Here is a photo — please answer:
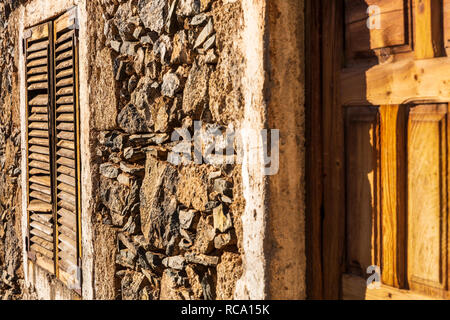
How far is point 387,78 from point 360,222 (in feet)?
1.65

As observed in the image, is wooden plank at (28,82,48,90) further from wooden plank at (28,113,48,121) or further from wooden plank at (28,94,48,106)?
wooden plank at (28,113,48,121)

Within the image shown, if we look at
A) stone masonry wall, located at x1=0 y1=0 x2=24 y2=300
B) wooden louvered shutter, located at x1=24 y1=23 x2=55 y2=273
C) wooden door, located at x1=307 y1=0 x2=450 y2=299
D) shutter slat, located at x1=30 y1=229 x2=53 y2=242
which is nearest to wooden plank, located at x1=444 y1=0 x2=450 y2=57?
wooden door, located at x1=307 y1=0 x2=450 y2=299

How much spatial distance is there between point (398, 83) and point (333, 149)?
35 cm

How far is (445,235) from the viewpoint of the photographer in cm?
168

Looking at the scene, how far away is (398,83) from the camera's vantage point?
178 cm

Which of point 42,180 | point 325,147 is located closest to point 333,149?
point 325,147

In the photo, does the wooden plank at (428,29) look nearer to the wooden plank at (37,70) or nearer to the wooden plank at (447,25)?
the wooden plank at (447,25)

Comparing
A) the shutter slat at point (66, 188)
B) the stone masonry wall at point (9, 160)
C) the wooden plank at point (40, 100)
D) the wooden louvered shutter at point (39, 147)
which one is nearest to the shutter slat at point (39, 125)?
the wooden louvered shutter at point (39, 147)

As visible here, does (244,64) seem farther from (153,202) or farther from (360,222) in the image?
(153,202)

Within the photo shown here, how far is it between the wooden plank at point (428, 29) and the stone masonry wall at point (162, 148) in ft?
2.07

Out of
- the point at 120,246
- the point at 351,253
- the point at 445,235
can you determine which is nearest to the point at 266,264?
Result: the point at 351,253

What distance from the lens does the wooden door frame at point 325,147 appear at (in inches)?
78.3

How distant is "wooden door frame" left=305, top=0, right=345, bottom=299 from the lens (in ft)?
6.53

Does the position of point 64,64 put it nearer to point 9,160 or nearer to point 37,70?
point 37,70
